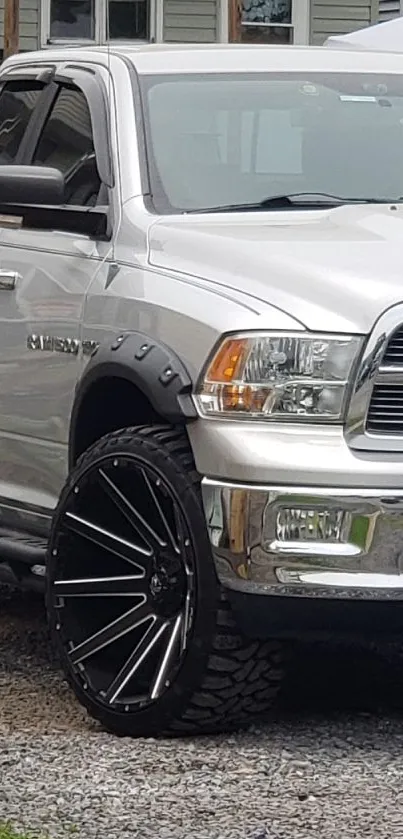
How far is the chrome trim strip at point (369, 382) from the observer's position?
187 inches

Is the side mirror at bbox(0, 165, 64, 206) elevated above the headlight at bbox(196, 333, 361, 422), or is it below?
above

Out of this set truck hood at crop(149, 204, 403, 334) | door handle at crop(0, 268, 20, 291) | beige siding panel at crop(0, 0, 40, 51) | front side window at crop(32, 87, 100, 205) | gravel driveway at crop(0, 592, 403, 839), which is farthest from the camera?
beige siding panel at crop(0, 0, 40, 51)

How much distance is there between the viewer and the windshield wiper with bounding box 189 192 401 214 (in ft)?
19.1

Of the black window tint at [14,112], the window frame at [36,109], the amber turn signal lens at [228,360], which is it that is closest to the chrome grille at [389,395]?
the amber turn signal lens at [228,360]

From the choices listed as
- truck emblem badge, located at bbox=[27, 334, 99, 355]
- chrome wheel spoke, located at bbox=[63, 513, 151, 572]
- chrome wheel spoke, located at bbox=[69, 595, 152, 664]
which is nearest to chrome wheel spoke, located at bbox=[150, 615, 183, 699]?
A: chrome wheel spoke, located at bbox=[69, 595, 152, 664]

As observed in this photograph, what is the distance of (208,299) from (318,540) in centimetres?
73

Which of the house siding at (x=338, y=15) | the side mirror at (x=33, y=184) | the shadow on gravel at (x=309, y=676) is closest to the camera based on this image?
the shadow on gravel at (x=309, y=676)

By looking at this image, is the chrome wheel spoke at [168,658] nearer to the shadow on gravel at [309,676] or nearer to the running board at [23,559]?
the shadow on gravel at [309,676]

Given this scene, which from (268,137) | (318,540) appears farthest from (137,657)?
(268,137)

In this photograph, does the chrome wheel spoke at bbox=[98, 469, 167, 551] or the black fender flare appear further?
the chrome wheel spoke at bbox=[98, 469, 167, 551]

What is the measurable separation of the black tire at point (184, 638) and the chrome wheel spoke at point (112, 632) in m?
0.01

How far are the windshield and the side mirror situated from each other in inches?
11.8

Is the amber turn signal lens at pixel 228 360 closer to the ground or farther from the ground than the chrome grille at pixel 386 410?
farther from the ground

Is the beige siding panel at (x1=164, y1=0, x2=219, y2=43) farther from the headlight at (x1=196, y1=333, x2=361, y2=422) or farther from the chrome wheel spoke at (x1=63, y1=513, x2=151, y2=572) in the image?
the headlight at (x1=196, y1=333, x2=361, y2=422)
